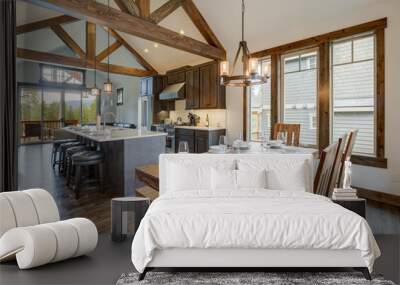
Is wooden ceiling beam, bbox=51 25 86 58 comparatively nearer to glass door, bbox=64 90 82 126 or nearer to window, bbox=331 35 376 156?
glass door, bbox=64 90 82 126

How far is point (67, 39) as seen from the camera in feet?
13.3

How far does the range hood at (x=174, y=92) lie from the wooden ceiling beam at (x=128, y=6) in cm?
292

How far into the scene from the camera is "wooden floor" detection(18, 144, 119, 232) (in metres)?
3.65

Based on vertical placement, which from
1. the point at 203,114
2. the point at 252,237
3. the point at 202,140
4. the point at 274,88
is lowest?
the point at 252,237

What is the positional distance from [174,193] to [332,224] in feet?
4.09

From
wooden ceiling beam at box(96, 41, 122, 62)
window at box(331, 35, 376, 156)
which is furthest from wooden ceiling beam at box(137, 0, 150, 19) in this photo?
window at box(331, 35, 376, 156)

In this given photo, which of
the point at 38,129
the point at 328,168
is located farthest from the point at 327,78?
the point at 38,129

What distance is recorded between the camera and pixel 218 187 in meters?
2.70

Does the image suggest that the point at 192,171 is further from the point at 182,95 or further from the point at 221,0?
the point at 182,95

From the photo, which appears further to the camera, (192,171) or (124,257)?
Answer: (192,171)

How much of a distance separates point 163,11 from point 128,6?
0.90m

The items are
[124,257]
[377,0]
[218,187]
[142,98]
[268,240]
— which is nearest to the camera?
[268,240]

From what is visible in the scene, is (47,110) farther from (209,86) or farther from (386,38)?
(386,38)

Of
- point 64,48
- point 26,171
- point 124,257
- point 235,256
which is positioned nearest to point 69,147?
point 26,171
